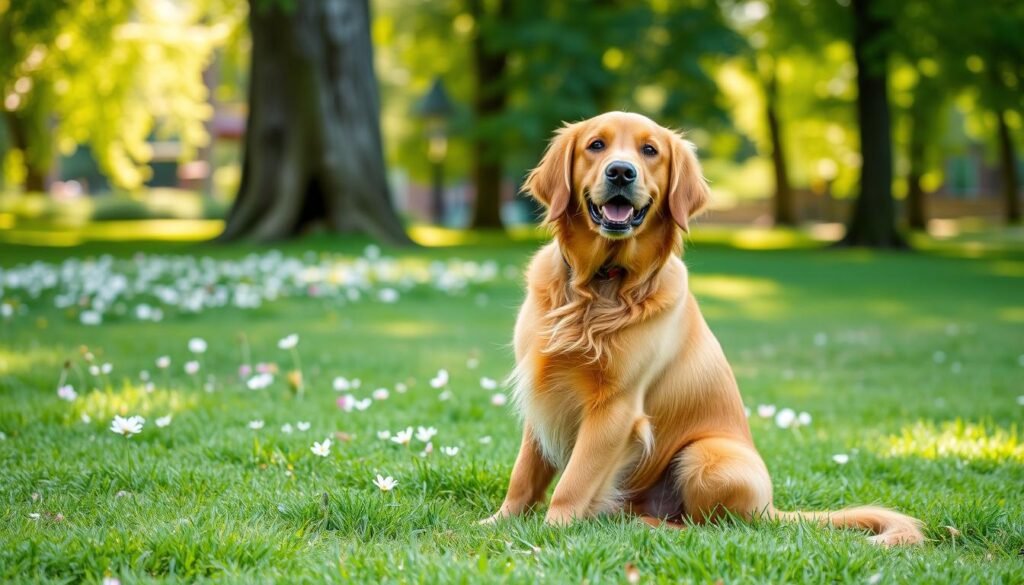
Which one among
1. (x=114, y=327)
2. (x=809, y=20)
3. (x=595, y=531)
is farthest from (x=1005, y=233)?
(x=595, y=531)

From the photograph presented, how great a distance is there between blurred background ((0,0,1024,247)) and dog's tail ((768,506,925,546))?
854cm

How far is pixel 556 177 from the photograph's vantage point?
405 cm

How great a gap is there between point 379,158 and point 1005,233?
92.6 feet

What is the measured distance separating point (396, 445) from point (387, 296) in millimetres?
6143

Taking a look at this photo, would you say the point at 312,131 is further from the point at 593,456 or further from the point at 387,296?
the point at 593,456

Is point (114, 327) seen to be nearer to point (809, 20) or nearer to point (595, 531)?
point (595, 531)

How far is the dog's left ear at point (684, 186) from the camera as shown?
3924 millimetres

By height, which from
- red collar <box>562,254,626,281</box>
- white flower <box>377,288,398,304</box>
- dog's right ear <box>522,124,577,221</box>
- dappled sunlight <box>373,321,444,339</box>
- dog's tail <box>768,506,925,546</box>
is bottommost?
dappled sunlight <box>373,321,444,339</box>

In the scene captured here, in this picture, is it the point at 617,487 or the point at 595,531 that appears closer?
the point at 595,531

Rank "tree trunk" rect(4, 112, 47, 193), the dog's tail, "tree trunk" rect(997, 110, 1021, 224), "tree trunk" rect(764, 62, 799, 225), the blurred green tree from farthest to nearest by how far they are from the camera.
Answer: "tree trunk" rect(764, 62, 799, 225), "tree trunk" rect(997, 110, 1021, 224), "tree trunk" rect(4, 112, 47, 193), the blurred green tree, the dog's tail

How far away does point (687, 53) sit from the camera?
2314cm

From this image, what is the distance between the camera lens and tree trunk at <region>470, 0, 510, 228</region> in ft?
85.0

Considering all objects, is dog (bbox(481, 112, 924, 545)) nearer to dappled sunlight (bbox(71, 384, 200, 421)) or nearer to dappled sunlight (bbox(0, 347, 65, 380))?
dappled sunlight (bbox(71, 384, 200, 421))

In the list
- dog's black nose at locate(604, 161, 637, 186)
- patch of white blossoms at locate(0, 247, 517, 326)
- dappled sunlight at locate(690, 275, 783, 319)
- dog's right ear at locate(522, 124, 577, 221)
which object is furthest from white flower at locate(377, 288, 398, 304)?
dog's black nose at locate(604, 161, 637, 186)
